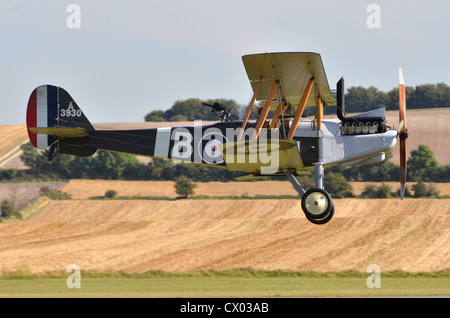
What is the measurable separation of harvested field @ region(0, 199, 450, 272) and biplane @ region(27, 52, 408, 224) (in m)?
10.5

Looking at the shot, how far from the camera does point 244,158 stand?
50.8 feet

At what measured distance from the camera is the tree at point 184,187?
46.1 meters

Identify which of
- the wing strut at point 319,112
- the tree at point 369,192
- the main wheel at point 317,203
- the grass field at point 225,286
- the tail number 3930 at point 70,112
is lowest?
the grass field at point 225,286

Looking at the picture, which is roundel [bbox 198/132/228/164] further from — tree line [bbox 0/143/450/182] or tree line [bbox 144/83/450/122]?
tree line [bbox 0/143/450/182]

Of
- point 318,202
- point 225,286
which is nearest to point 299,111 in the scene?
point 318,202

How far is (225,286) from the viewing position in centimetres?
2283

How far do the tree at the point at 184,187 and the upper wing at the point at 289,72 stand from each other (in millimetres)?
29116

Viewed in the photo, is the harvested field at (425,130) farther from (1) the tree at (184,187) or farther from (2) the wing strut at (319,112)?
(2) the wing strut at (319,112)

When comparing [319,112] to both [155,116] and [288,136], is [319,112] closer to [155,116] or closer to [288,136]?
[288,136]

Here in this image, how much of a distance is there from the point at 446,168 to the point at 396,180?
470cm

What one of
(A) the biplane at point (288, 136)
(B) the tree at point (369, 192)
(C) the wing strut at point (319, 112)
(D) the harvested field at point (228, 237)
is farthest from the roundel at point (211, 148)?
(B) the tree at point (369, 192)

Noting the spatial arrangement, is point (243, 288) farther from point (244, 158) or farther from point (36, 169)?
point (36, 169)

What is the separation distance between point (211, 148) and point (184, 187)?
98.2 ft
